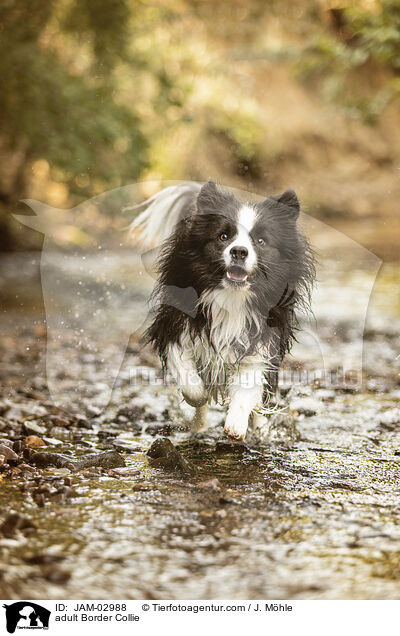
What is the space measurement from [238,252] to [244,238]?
0.26ft

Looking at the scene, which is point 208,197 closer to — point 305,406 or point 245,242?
point 245,242

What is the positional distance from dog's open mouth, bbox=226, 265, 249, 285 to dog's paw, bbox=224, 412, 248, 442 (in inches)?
22.9

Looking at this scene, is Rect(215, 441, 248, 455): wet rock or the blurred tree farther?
the blurred tree

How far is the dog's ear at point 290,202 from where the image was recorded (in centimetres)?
317

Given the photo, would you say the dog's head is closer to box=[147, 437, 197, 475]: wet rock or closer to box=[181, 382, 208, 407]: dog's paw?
box=[181, 382, 208, 407]: dog's paw

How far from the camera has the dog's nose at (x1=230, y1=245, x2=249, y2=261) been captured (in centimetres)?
289

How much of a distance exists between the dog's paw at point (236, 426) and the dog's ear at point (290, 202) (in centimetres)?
96

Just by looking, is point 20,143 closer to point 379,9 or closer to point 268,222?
point 379,9

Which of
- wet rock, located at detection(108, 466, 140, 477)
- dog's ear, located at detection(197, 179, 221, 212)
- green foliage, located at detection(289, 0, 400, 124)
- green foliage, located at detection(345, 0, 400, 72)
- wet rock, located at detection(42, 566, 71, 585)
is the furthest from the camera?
green foliage, located at detection(289, 0, 400, 124)

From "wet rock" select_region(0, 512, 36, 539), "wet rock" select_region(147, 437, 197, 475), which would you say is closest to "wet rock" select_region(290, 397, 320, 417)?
"wet rock" select_region(147, 437, 197, 475)

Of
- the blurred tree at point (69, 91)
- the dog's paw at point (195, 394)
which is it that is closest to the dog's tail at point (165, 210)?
the dog's paw at point (195, 394)

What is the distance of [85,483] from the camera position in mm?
2639
